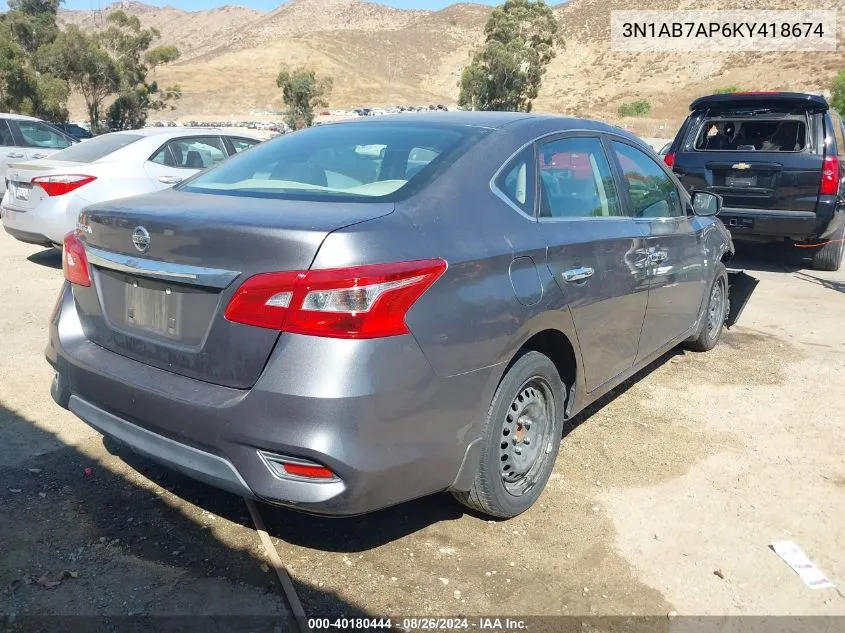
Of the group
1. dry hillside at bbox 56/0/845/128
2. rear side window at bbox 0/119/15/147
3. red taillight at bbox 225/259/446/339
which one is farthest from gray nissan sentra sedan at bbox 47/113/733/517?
dry hillside at bbox 56/0/845/128

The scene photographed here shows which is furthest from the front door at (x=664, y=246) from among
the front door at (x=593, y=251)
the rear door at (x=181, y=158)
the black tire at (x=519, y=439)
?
the rear door at (x=181, y=158)

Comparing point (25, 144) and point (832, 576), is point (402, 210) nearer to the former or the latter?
point (832, 576)

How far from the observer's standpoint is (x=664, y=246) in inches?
167

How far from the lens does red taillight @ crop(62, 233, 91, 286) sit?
3025 mm

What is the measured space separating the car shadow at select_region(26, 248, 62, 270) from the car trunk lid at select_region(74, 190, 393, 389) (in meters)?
5.72

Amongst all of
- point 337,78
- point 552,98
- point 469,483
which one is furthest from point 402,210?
point 337,78

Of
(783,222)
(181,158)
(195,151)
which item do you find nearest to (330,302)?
(181,158)

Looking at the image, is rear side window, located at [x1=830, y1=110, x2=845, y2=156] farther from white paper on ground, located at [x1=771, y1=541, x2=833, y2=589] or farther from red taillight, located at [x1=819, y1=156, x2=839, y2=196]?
white paper on ground, located at [x1=771, y1=541, x2=833, y2=589]

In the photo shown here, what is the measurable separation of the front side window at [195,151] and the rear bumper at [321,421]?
19.3ft

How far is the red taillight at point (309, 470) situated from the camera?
2.41 m

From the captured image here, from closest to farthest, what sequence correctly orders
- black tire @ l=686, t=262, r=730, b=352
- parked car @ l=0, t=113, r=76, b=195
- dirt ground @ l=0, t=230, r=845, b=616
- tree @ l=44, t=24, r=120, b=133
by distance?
dirt ground @ l=0, t=230, r=845, b=616 → black tire @ l=686, t=262, r=730, b=352 → parked car @ l=0, t=113, r=76, b=195 → tree @ l=44, t=24, r=120, b=133

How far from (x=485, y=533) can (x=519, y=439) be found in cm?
43

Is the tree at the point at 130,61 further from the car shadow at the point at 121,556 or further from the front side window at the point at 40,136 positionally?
the car shadow at the point at 121,556

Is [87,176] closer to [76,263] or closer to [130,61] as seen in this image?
[76,263]
